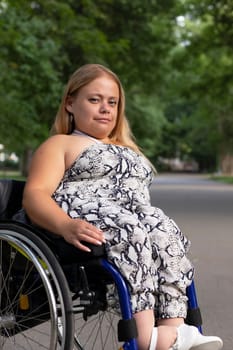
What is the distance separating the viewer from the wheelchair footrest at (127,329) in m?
2.86

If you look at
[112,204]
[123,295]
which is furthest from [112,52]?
[123,295]

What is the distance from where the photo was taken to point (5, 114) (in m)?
25.4

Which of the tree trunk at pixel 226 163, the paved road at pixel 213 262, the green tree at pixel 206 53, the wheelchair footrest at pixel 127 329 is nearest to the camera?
the wheelchair footrest at pixel 127 329

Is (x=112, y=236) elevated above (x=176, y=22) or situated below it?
below

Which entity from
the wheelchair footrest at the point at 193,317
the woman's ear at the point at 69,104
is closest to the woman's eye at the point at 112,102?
the woman's ear at the point at 69,104

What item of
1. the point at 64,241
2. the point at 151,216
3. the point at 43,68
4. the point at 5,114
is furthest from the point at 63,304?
Answer: the point at 5,114

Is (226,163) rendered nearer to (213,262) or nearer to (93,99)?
(213,262)

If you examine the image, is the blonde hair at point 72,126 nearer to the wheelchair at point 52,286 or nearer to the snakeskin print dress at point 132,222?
the snakeskin print dress at point 132,222

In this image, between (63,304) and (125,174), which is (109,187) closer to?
(125,174)

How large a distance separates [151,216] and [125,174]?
0.84 feet

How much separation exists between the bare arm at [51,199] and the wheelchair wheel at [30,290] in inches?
3.1

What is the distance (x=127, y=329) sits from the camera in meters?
2.86

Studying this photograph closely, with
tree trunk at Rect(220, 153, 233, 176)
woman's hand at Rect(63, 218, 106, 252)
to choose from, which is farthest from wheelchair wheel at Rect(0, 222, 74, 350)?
tree trunk at Rect(220, 153, 233, 176)

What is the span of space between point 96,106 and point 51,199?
0.48 m
